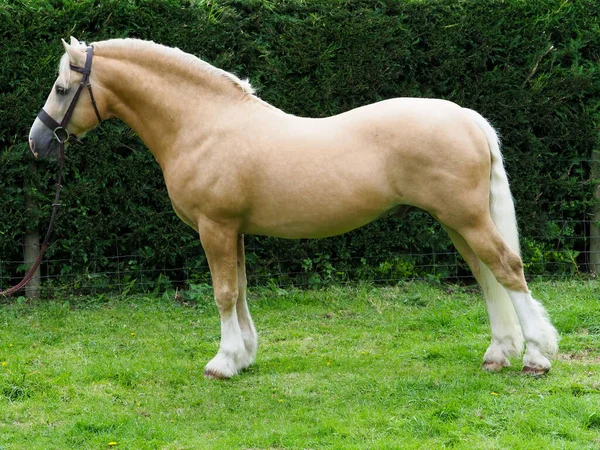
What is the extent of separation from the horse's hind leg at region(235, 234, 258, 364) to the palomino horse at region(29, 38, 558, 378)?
3 cm

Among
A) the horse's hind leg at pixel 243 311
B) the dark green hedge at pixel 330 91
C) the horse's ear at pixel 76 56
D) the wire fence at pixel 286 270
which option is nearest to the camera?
the horse's ear at pixel 76 56

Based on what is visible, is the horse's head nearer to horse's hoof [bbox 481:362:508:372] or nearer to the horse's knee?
the horse's knee

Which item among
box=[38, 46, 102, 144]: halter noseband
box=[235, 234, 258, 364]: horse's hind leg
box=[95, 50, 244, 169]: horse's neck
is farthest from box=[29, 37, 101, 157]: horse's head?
box=[235, 234, 258, 364]: horse's hind leg

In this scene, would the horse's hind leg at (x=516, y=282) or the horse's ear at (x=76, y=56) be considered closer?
the horse's hind leg at (x=516, y=282)

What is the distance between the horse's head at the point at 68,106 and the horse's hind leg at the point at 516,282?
2675 mm

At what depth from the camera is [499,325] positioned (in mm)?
4996

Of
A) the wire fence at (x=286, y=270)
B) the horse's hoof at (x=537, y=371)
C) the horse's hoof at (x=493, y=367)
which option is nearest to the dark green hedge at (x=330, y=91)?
the wire fence at (x=286, y=270)

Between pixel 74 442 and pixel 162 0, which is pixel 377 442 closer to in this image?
pixel 74 442

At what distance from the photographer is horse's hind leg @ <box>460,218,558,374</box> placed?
463 cm

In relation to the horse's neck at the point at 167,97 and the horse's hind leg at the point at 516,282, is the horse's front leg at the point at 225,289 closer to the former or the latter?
the horse's neck at the point at 167,97

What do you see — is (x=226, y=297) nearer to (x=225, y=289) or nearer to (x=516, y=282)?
(x=225, y=289)

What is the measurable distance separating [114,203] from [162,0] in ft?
6.71

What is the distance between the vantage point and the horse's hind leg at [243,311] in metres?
5.34

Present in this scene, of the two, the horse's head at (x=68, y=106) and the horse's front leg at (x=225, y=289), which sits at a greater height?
the horse's head at (x=68, y=106)
